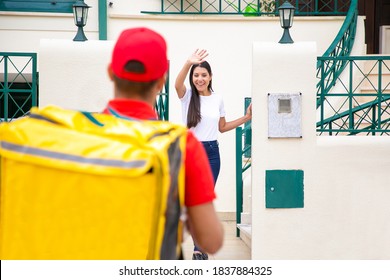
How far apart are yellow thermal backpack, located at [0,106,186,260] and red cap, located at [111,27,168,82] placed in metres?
0.16

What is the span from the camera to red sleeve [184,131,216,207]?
2361 mm

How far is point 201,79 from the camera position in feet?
21.7

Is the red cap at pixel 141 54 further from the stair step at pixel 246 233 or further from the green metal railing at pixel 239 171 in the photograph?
the green metal railing at pixel 239 171

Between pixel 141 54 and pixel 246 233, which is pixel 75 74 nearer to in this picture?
pixel 246 233

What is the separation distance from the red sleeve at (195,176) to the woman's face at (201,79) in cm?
424

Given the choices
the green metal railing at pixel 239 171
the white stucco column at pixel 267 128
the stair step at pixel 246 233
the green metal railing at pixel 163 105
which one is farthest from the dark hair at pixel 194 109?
the green metal railing at pixel 239 171

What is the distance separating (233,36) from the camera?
34.3ft

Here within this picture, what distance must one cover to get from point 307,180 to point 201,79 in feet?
→ 3.76

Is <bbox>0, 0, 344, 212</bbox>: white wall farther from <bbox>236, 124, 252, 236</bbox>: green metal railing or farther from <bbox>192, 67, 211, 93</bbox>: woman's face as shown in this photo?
<bbox>192, 67, 211, 93</bbox>: woman's face

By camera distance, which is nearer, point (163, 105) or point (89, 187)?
point (89, 187)

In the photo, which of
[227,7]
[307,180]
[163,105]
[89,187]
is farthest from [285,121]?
[227,7]

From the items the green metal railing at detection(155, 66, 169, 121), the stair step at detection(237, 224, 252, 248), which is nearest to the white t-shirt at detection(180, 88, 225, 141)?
the green metal railing at detection(155, 66, 169, 121)
